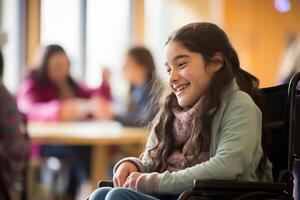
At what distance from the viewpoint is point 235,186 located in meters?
1.72

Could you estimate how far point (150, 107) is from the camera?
2.17m

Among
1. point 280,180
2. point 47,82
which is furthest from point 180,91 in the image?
point 47,82

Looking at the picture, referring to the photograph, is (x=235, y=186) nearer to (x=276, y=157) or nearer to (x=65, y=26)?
(x=276, y=157)

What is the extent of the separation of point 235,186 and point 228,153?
104 mm

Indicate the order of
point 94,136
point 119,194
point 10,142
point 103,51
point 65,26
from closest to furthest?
point 119,194 < point 10,142 < point 94,136 < point 65,26 < point 103,51

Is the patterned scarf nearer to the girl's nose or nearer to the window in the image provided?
the girl's nose

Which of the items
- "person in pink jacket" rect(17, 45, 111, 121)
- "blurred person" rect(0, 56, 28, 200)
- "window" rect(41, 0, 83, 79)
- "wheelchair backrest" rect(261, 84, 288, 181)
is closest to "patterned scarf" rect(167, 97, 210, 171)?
"wheelchair backrest" rect(261, 84, 288, 181)

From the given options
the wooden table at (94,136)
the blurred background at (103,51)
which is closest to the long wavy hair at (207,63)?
the wooden table at (94,136)

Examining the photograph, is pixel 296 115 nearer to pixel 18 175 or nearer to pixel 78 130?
pixel 18 175

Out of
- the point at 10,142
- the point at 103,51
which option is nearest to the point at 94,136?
the point at 10,142

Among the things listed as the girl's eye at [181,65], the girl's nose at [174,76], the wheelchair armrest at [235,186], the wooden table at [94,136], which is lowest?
the wooden table at [94,136]

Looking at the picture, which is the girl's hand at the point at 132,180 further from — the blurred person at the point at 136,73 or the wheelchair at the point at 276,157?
the blurred person at the point at 136,73

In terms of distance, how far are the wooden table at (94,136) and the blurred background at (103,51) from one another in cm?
1

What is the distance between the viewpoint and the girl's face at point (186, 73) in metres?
1.91
